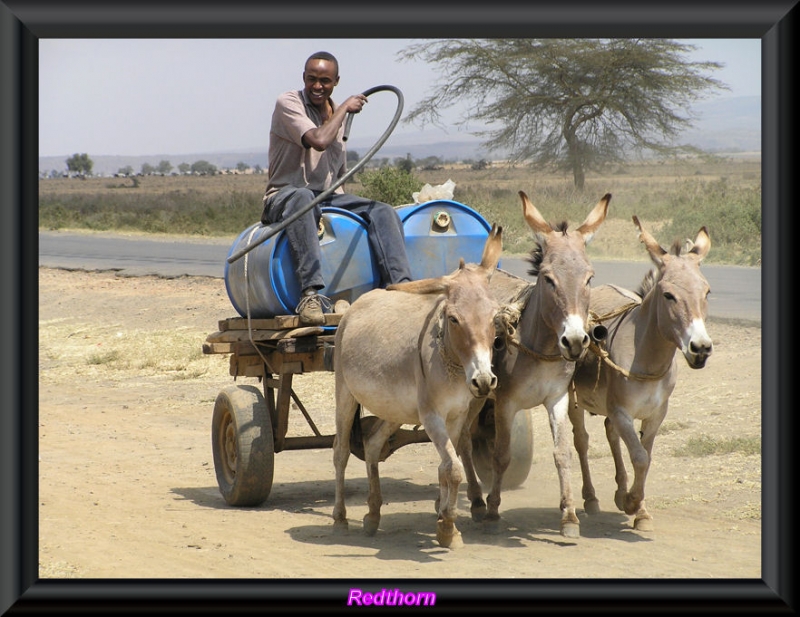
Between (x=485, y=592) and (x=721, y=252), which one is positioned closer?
(x=485, y=592)

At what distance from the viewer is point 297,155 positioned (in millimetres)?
8562

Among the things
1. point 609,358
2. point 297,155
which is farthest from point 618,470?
point 297,155

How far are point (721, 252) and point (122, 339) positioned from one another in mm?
12048

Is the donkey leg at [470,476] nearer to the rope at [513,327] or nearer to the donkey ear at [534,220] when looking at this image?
the rope at [513,327]

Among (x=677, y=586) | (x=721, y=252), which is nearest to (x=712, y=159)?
(x=721, y=252)

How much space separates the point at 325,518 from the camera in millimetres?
8367

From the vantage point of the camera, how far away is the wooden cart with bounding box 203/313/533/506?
27.1 feet

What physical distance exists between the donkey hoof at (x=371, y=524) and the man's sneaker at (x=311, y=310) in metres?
1.51

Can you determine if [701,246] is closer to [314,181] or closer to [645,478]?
[645,478]

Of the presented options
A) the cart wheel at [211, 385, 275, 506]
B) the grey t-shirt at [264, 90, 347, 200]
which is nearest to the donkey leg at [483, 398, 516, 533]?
the cart wheel at [211, 385, 275, 506]

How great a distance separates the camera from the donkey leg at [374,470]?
766 cm

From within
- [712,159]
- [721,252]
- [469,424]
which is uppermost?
[712,159]
